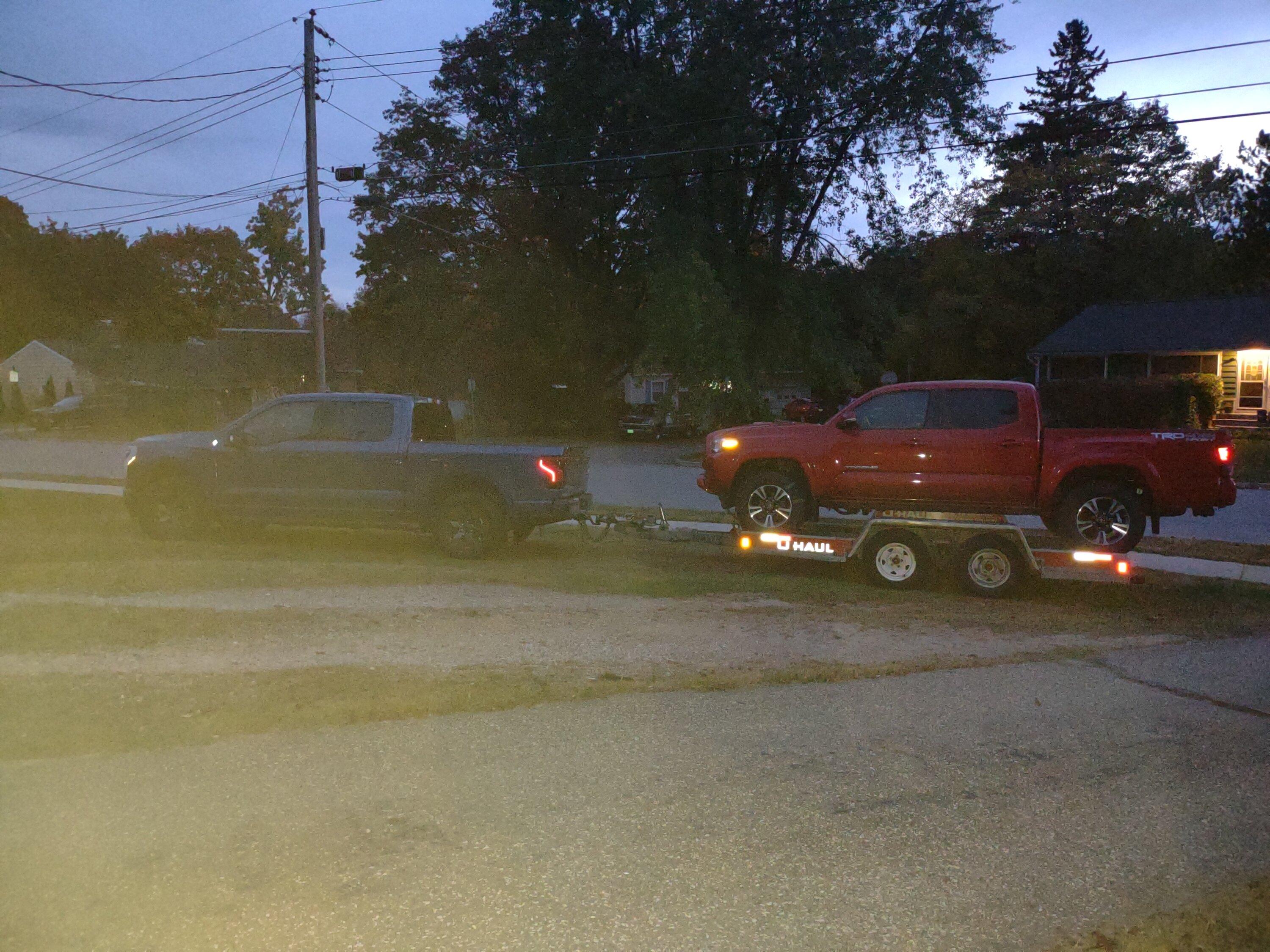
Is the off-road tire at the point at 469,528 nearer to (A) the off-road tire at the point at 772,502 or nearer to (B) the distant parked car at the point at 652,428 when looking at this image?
(A) the off-road tire at the point at 772,502

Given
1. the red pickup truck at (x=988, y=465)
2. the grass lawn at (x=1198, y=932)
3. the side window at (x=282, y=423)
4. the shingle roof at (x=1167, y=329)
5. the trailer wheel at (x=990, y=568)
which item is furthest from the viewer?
the shingle roof at (x=1167, y=329)

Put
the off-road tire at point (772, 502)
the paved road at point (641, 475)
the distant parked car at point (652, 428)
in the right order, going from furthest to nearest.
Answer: the distant parked car at point (652, 428) → the paved road at point (641, 475) → the off-road tire at point (772, 502)

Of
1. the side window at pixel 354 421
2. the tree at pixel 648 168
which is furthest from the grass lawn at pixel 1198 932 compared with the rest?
the tree at pixel 648 168

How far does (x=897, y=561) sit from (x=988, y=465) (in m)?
1.38

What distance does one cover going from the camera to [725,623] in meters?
9.40

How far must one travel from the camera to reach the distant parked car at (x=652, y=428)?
4262cm

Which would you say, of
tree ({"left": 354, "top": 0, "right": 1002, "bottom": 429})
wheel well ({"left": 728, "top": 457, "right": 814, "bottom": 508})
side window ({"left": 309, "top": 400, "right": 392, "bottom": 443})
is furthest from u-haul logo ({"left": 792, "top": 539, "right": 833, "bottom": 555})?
tree ({"left": 354, "top": 0, "right": 1002, "bottom": 429})

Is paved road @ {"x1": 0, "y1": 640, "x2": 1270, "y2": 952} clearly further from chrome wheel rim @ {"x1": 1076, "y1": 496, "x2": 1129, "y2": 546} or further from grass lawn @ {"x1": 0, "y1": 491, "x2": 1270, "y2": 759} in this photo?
chrome wheel rim @ {"x1": 1076, "y1": 496, "x2": 1129, "y2": 546}

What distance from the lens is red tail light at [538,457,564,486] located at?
12227 millimetres

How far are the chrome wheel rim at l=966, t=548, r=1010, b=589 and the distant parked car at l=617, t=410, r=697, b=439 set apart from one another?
102 ft

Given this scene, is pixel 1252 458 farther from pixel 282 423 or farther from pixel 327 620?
pixel 327 620

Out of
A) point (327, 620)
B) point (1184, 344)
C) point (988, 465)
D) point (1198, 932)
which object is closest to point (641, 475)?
point (988, 465)

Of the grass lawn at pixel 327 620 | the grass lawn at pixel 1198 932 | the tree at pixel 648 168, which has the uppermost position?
the tree at pixel 648 168

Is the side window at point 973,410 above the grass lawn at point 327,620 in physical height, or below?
above
